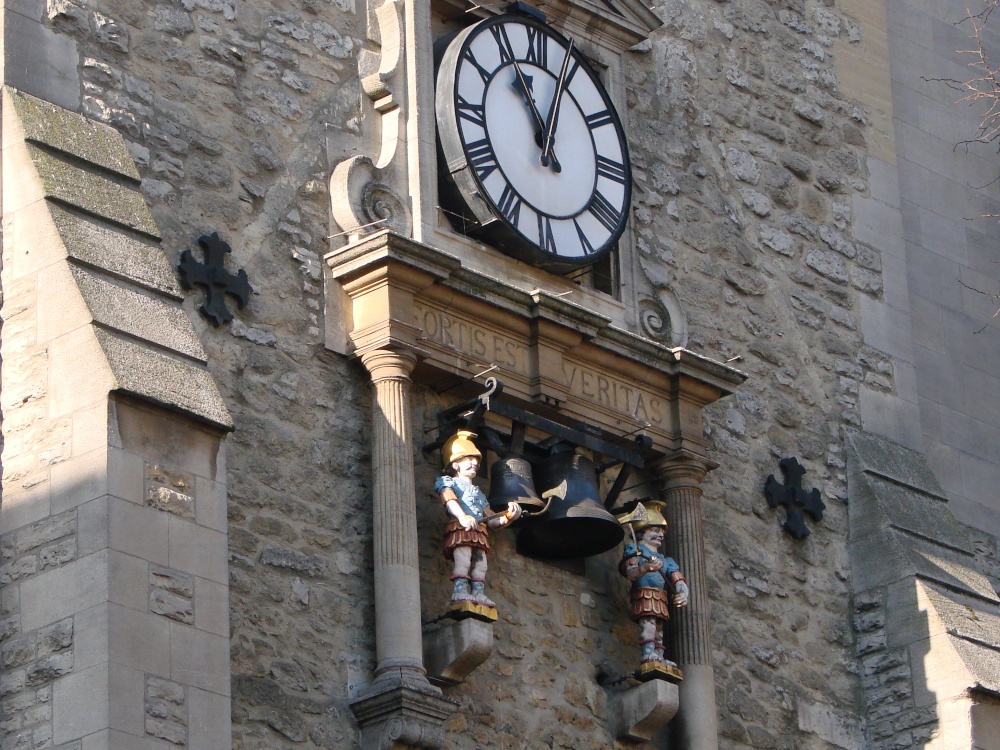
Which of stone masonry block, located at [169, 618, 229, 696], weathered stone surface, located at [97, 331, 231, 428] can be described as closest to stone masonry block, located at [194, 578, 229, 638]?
stone masonry block, located at [169, 618, 229, 696]

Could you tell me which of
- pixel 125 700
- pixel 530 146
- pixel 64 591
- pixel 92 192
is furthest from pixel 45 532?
pixel 530 146

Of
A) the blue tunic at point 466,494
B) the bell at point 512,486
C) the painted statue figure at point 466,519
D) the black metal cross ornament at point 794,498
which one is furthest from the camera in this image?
the black metal cross ornament at point 794,498

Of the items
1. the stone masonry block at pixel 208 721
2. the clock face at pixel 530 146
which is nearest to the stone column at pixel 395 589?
the clock face at pixel 530 146

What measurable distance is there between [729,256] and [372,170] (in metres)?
2.90

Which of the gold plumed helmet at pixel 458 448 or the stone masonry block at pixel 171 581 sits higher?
the gold plumed helmet at pixel 458 448

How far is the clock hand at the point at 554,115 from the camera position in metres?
13.6

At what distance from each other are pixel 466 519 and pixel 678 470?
6.05ft

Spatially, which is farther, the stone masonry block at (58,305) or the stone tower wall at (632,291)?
the stone tower wall at (632,291)

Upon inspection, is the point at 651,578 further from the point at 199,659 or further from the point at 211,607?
the point at 199,659

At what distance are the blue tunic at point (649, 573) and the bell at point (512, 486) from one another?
0.72 metres

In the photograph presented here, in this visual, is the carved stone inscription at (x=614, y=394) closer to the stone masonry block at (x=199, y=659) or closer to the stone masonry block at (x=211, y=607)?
the stone masonry block at (x=211, y=607)

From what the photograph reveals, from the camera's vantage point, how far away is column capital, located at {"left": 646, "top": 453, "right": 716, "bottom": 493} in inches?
540

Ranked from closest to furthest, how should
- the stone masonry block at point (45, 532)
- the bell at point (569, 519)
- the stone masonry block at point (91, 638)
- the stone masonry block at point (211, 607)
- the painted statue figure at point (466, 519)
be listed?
the stone masonry block at point (91, 638)
the stone masonry block at point (45, 532)
the stone masonry block at point (211, 607)
the painted statue figure at point (466, 519)
the bell at point (569, 519)

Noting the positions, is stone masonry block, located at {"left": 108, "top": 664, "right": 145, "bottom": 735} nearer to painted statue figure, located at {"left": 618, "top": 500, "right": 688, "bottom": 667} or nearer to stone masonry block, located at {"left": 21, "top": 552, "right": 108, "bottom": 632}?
stone masonry block, located at {"left": 21, "top": 552, "right": 108, "bottom": 632}
